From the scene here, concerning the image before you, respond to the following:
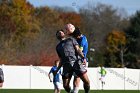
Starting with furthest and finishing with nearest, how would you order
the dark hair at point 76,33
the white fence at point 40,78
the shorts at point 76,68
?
1. the white fence at point 40,78
2. the dark hair at point 76,33
3. the shorts at point 76,68

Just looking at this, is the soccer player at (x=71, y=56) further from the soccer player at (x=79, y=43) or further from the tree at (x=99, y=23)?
the tree at (x=99, y=23)

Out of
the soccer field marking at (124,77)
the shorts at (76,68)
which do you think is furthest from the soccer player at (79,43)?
the soccer field marking at (124,77)

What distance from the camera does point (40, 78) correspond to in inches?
1767

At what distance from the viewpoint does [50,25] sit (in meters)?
83.2

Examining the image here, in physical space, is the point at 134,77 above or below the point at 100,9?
below

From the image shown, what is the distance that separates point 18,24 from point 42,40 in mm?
4290

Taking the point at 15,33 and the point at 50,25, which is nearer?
the point at 15,33

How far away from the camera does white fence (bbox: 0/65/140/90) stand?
144 feet

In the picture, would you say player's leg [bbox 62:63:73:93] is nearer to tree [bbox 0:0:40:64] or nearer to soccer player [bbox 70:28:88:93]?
soccer player [bbox 70:28:88:93]

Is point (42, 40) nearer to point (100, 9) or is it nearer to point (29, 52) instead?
point (29, 52)

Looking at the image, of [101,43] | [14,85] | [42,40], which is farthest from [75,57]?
[101,43]

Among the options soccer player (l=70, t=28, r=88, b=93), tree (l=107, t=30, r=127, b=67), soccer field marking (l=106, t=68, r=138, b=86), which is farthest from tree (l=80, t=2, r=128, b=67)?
soccer player (l=70, t=28, r=88, b=93)

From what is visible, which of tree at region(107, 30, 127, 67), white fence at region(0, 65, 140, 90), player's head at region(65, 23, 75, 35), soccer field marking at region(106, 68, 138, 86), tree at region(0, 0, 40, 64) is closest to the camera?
player's head at region(65, 23, 75, 35)

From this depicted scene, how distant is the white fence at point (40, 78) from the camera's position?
144 feet
